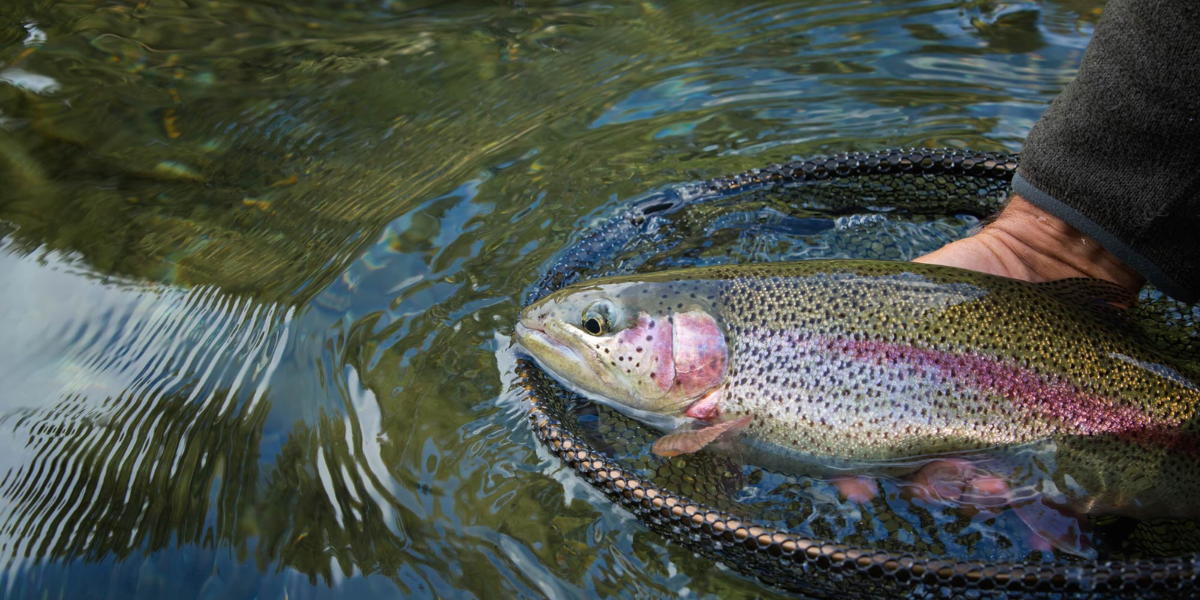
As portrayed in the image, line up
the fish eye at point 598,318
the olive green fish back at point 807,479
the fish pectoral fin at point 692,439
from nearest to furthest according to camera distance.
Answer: the olive green fish back at point 807,479 → the fish pectoral fin at point 692,439 → the fish eye at point 598,318

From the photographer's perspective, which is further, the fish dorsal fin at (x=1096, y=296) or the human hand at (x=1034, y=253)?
the human hand at (x=1034, y=253)

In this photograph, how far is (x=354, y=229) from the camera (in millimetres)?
3900

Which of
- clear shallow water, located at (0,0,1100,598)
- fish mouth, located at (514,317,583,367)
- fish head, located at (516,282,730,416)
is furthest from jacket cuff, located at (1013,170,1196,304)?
fish mouth, located at (514,317,583,367)

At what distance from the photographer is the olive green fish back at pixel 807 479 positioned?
214 centimetres

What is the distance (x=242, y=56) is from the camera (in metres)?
5.07

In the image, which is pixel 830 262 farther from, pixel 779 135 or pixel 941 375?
pixel 779 135

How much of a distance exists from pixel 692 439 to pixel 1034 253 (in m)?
1.60

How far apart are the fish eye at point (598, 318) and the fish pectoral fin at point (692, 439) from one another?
0.42 m

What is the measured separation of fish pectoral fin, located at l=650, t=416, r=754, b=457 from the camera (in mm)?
2643

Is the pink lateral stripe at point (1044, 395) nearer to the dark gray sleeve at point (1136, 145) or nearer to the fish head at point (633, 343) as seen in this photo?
the fish head at point (633, 343)

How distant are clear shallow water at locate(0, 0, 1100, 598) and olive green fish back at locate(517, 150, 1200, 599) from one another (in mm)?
121

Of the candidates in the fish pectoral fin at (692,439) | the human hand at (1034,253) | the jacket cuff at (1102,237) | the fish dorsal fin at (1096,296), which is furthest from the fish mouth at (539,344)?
the jacket cuff at (1102,237)

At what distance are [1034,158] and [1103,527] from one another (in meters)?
1.27

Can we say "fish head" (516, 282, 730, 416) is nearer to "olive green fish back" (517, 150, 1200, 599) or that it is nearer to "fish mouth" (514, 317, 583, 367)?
"fish mouth" (514, 317, 583, 367)
